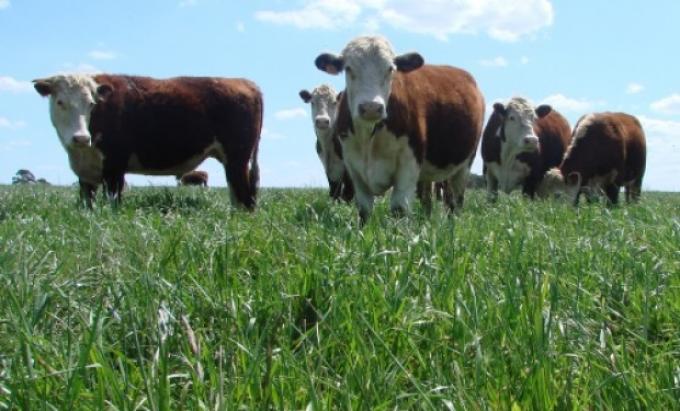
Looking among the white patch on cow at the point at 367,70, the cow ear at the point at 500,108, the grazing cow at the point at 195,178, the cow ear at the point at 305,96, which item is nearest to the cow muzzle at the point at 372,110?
the white patch on cow at the point at 367,70

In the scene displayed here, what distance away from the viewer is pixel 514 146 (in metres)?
14.4

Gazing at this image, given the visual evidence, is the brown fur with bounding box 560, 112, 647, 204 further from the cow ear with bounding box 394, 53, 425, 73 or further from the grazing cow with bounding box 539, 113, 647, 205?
the cow ear with bounding box 394, 53, 425, 73

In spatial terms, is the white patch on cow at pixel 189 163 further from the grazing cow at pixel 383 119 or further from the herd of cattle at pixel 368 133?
the grazing cow at pixel 383 119

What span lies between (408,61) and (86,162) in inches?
193

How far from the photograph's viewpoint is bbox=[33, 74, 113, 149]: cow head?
9.66m

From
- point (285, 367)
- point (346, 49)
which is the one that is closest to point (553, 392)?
point (285, 367)

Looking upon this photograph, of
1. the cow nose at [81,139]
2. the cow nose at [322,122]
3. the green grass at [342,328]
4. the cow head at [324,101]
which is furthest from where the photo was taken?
the cow head at [324,101]

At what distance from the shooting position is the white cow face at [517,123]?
14055 mm

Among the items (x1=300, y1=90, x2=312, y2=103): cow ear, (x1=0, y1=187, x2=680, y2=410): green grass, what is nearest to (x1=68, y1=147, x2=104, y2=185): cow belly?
(x1=0, y1=187, x2=680, y2=410): green grass

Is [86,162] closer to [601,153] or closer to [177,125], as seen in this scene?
[177,125]

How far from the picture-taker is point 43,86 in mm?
9984

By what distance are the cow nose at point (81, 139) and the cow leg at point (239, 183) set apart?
2.37m

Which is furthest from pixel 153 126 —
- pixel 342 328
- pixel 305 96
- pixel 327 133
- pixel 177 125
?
pixel 342 328

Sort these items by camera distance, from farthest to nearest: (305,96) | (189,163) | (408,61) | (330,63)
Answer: (305,96) < (189,163) < (408,61) < (330,63)
